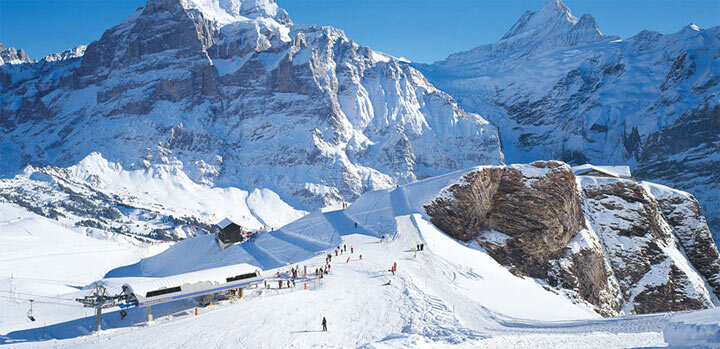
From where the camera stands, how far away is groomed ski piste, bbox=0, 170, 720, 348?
90.9 feet

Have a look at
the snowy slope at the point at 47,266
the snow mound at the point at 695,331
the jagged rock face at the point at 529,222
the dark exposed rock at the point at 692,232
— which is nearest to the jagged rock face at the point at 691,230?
the dark exposed rock at the point at 692,232

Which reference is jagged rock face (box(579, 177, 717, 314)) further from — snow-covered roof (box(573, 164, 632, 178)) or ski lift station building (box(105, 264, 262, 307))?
ski lift station building (box(105, 264, 262, 307))

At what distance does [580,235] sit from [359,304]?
49.5 m

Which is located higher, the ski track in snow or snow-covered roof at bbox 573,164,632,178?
snow-covered roof at bbox 573,164,632,178

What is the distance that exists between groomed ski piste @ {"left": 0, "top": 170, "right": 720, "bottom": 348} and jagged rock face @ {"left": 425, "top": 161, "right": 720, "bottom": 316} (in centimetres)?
377

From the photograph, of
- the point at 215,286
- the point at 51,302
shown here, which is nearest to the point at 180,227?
the point at 51,302

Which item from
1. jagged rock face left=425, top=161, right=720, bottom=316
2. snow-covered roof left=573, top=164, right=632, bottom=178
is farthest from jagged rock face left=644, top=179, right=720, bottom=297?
snow-covered roof left=573, top=164, right=632, bottom=178

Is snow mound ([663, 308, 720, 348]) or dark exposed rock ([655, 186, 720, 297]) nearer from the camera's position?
snow mound ([663, 308, 720, 348])

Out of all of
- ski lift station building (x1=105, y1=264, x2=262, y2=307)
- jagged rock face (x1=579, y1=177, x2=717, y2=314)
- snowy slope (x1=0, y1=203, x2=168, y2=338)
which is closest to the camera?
ski lift station building (x1=105, y1=264, x2=262, y2=307)

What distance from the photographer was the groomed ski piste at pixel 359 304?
27.7m

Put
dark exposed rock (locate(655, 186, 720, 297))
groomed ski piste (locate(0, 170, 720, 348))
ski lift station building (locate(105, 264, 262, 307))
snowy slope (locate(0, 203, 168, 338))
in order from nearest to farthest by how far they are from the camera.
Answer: groomed ski piste (locate(0, 170, 720, 348)) → ski lift station building (locate(105, 264, 262, 307)) → snowy slope (locate(0, 203, 168, 338)) → dark exposed rock (locate(655, 186, 720, 297))

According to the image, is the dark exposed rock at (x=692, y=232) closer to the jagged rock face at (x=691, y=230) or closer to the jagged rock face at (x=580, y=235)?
the jagged rock face at (x=691, y=230)

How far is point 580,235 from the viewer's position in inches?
2872

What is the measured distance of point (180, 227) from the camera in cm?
16962
